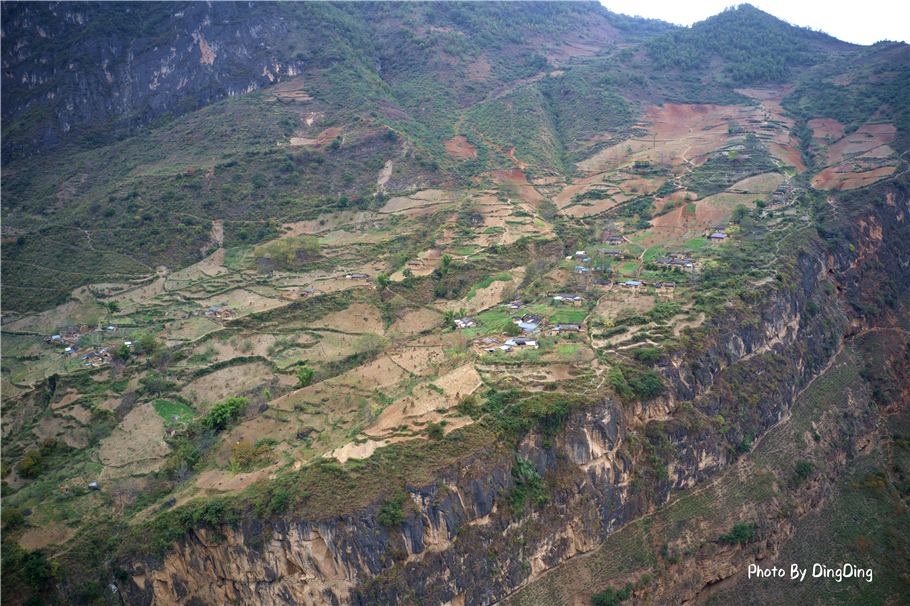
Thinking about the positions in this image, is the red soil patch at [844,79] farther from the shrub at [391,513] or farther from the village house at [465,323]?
the shrub at [391,513]

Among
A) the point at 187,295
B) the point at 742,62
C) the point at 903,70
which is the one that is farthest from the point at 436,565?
the point at 742,62

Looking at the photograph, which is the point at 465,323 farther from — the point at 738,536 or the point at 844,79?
the point at 844,79

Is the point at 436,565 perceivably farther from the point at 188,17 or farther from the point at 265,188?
the point at 188,17

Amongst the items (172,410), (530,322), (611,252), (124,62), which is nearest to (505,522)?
(530,322)

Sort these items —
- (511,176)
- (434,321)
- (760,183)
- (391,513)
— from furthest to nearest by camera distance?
(511,176), (760,183), (434,321), (391,513)

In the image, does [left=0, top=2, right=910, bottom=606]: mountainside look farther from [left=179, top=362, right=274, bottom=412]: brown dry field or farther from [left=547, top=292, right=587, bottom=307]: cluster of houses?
[left=547, top=292, right=587, bottom=307]: cluster of houses

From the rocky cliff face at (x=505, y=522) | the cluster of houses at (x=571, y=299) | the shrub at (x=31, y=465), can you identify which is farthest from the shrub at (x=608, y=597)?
the shrub at (x=31, y=465)

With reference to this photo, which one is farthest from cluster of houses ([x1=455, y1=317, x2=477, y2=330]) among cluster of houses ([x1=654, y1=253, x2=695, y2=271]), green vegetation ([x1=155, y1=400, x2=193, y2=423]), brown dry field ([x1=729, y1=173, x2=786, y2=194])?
brown dry field ([x1=729, y1=173, x2=786, y2=194])
